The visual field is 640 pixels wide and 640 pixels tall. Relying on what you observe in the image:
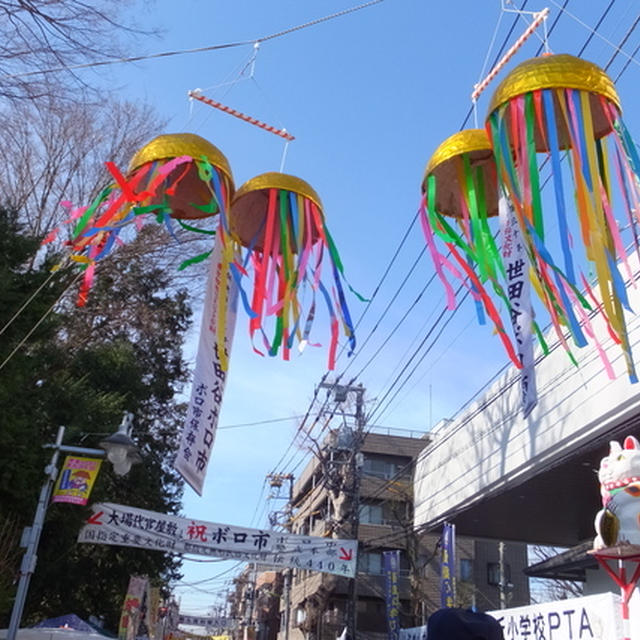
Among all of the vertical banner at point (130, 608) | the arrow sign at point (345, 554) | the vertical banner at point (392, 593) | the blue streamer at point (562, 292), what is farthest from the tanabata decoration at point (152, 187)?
the vertical banner at point (392, 593)

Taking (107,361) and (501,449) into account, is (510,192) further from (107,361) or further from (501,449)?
(107,361)

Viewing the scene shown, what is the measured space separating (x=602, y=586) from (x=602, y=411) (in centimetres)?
513

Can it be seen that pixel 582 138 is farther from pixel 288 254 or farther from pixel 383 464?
pixel 383 464

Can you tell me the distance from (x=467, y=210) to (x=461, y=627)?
3118 millimetres

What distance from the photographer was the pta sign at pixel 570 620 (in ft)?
20.6

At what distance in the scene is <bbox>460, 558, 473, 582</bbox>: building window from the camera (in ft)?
95.3

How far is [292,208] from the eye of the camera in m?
5.05

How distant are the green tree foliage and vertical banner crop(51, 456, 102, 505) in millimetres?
697

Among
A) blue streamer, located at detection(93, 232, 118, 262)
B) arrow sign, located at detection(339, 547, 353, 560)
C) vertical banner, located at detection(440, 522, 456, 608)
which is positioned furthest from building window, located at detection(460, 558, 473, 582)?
blue streamer, located at detection(93, 232, 118, 262)

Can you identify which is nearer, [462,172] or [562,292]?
[562,292]

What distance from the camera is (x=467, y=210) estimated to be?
4.49 m

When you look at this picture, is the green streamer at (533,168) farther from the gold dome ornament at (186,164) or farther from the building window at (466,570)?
the building window at (466,570)

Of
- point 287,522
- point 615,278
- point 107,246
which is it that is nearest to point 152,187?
point 107,246

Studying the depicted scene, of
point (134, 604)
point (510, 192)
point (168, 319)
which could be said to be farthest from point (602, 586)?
point (168, 319)
